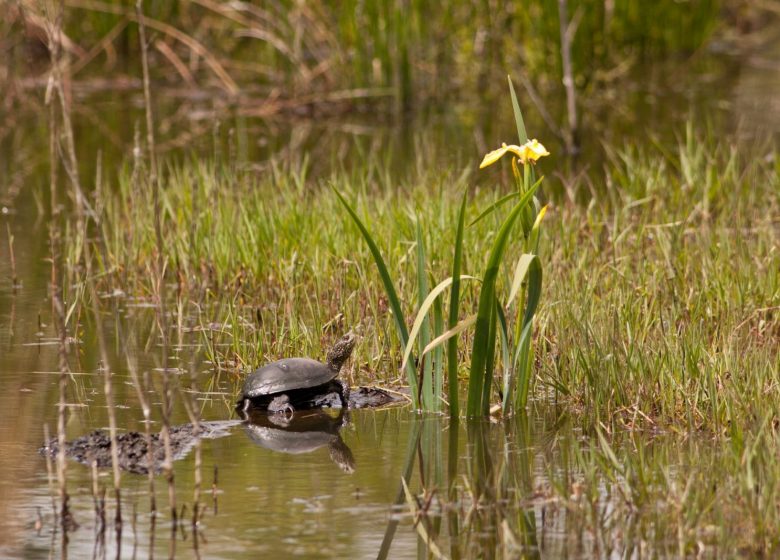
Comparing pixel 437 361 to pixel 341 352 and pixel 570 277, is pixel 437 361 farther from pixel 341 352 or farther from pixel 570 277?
pixel 570 277

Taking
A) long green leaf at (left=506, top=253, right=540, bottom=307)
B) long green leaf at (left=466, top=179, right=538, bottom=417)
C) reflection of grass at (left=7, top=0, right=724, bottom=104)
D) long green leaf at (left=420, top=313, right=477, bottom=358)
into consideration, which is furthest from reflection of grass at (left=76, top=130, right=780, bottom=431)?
reflection of grass at (left=7, top=0, right=724, bottom=104)

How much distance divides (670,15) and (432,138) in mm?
4817

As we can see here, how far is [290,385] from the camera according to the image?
4.87 meters

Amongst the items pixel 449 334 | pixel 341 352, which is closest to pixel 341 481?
pixel 449 334

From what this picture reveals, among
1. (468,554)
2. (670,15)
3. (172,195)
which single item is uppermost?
(670,15)

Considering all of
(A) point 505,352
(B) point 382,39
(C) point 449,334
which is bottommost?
(A) point 505,352

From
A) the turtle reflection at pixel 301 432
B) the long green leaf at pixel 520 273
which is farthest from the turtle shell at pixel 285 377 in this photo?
the long green leaf at pixel 520 273

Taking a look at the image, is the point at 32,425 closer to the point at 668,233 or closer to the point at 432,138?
the point at 668,233

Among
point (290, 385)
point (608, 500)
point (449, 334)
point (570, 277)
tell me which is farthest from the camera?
point (570, 277)

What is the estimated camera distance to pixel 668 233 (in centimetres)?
691

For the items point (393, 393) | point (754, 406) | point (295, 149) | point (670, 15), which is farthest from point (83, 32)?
point (754, 406)

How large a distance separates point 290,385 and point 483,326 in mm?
747

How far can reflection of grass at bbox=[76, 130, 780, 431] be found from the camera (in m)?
4.71

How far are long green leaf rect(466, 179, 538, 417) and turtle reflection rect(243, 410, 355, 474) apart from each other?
18.7 inches
